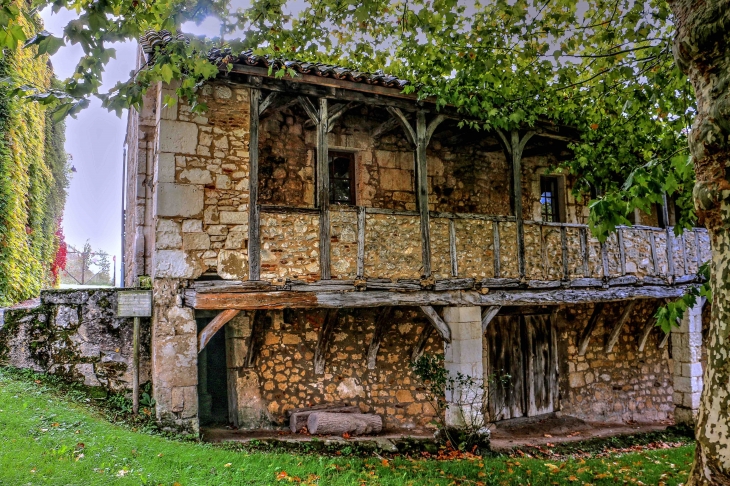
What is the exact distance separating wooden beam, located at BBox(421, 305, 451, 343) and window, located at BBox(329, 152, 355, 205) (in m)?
2.52

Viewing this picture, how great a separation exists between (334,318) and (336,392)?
140cm

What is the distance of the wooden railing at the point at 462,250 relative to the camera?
6.68m

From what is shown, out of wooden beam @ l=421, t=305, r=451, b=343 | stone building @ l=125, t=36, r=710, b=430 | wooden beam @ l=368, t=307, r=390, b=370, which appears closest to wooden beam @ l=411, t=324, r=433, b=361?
stone building @ l=125, t=36, r=710, b=430

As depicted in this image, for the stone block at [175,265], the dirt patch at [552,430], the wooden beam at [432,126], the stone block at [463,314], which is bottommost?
the dirt patch at [552,430]

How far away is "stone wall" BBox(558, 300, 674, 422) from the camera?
10453 mm

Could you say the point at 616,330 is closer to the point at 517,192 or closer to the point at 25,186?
the point at 517,192

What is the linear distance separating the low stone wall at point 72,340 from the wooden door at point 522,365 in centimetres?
665

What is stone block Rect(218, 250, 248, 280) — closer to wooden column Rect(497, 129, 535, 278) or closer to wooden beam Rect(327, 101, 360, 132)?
wooden beam Rect(327, 101, 360, 132)

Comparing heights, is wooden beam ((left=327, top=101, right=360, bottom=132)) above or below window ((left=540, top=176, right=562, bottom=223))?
above

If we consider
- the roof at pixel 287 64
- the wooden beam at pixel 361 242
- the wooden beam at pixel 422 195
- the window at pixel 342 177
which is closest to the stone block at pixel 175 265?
the wooden beam at pixel 361 242

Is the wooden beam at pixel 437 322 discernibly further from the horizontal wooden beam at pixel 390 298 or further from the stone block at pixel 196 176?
the stone block at pixel 196 176

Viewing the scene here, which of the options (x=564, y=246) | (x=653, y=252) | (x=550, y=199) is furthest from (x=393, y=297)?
(x=653, y=252)

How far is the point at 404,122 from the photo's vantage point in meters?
7.42

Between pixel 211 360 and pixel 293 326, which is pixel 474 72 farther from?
pixel 211 360
